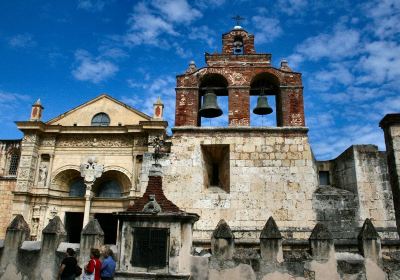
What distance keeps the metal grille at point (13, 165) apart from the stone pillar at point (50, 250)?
17.2 meters

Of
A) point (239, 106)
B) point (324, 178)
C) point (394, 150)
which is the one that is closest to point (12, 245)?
point (239, 106)

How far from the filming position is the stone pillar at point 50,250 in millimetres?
7949

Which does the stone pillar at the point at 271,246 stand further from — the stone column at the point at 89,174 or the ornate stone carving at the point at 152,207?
the stone column at the point at 89,174

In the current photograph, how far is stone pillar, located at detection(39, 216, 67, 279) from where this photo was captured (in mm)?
7949

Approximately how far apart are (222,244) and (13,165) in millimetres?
20163

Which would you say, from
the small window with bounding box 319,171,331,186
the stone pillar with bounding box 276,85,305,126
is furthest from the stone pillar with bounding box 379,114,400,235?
the small window with bounding box 319,171,331,186

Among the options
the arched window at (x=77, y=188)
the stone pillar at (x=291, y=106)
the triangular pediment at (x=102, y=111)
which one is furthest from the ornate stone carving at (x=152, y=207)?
the arched window at (x=77, y=188)

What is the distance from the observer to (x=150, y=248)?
7.45 metres

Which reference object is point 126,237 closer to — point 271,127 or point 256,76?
point 271,127

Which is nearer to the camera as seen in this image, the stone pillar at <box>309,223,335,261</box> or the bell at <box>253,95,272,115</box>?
the stone pillar at <box>309,223,335,261</box>

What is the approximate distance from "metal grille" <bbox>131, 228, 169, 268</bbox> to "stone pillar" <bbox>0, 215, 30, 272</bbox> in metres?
2.91

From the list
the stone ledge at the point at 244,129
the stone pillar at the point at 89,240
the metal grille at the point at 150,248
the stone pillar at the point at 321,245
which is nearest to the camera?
the metal grille at the point at 150,248

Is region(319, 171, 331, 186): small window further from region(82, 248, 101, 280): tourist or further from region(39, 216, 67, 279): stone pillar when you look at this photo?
region(39, 216, 67, 279): stone pillar

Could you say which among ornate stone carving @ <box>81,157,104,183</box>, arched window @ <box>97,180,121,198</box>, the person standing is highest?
ornate stone carving @ <box>81,157,104,183</box>
